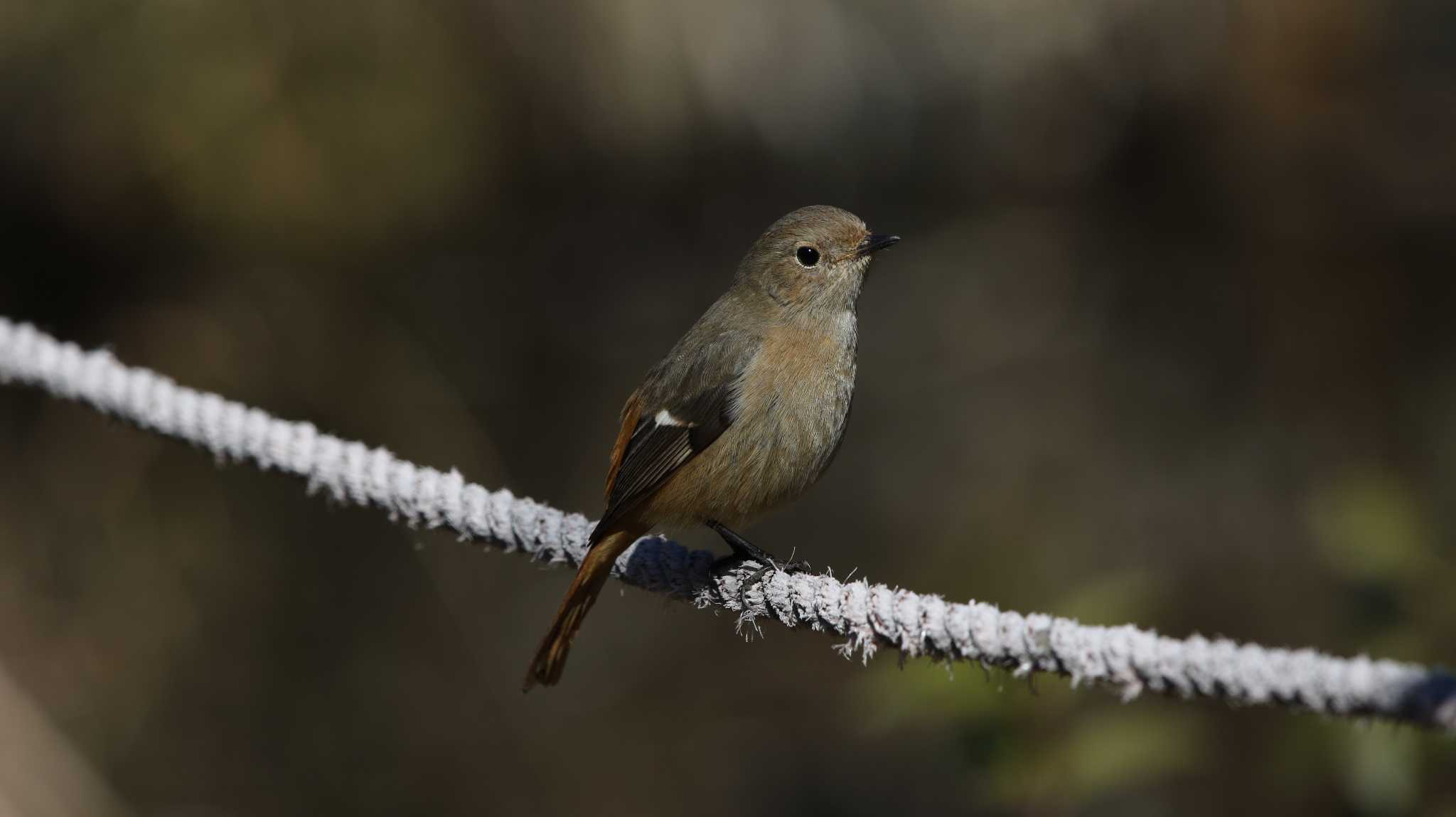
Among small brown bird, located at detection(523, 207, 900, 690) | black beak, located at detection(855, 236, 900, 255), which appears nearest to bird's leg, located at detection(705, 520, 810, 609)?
small brown bird, located at detection(523, 207, 900, 690)

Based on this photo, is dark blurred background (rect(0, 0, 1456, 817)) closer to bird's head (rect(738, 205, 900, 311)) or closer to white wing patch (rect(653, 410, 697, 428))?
bird's head (rect(738, 205, 900, 311))

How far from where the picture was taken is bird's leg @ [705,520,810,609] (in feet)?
9.06

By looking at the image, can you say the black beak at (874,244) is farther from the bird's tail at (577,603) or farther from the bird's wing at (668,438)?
the bird's tail at (577,603)

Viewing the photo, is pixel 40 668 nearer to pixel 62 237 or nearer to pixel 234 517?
pixel 234 517

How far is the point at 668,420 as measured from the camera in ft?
11.0

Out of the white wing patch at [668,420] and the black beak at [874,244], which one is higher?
the black beak at [874,244]

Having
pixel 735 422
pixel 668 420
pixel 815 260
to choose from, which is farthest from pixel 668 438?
pixel 815 260

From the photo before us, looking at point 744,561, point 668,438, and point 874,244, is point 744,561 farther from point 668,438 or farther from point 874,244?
point 874,244

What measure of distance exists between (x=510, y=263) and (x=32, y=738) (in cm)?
297

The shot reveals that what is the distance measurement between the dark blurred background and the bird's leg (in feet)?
4.27

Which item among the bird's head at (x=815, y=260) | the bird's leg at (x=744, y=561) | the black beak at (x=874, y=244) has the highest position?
the black beak at (x=874, y=244)

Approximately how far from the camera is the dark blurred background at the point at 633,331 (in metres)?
5.32

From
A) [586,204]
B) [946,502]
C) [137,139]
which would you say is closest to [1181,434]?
[946,502]

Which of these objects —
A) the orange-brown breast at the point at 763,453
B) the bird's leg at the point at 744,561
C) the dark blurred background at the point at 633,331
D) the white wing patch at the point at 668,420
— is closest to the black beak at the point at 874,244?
the orange-brown breast at the point at 763,453
